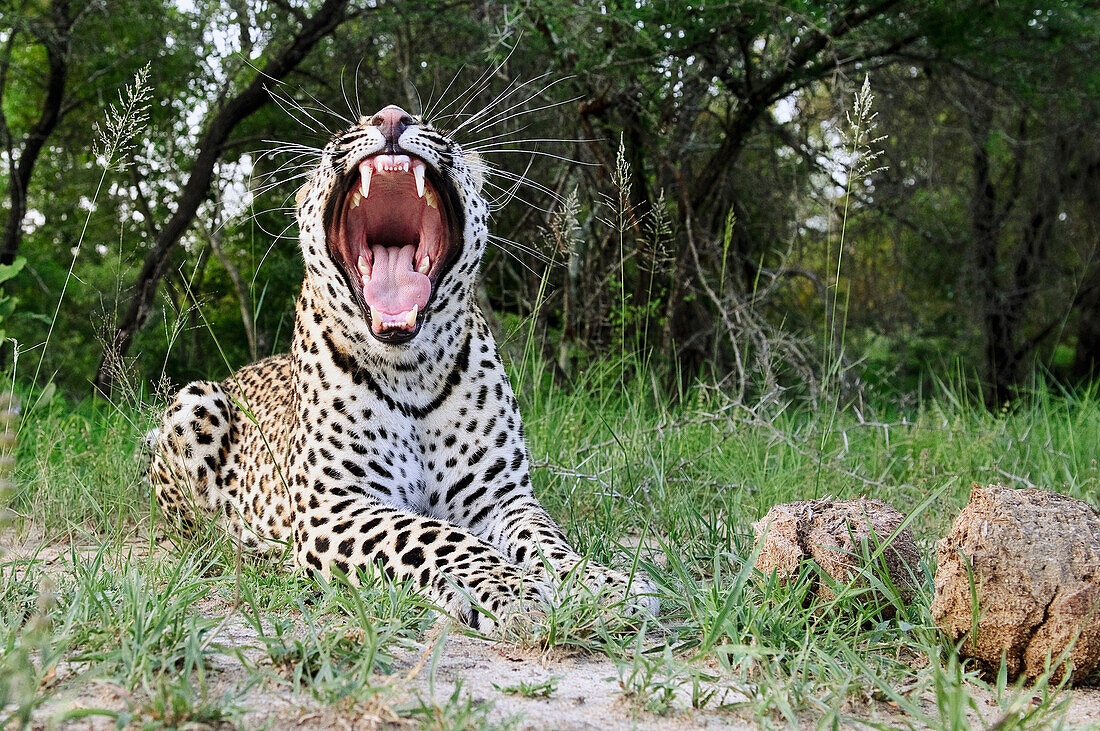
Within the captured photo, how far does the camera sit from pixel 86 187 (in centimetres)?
1062

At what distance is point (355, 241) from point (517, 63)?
4894 mm

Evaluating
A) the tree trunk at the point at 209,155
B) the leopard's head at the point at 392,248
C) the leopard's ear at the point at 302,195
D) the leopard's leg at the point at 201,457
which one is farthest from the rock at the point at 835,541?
the tree trunk at the point at 209,155

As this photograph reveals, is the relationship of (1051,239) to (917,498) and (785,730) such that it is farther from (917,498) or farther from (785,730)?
(785,730)

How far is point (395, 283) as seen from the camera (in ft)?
11.8

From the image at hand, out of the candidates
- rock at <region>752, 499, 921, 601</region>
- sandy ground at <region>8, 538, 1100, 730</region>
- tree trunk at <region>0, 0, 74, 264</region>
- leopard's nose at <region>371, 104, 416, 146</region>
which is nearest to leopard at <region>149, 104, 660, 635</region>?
leopard's nose at <region>371, 104, 416, 146</region>

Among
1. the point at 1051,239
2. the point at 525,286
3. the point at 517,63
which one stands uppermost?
the point at 517,63

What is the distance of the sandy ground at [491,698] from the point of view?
6.33 feet

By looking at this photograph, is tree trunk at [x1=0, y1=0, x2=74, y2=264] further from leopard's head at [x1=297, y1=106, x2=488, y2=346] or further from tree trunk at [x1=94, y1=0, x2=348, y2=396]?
leopard's head at [x1=297, y1=106, x2=488, y2=346]

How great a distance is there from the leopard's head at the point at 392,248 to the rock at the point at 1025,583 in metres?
Answer: 1.84

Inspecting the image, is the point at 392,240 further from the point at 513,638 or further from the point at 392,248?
the point at 513,638

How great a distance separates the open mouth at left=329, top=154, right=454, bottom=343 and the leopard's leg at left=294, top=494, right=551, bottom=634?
61 cm

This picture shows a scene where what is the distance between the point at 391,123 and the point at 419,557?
4.86ft

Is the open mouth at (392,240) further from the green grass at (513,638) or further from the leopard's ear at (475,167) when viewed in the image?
the green grass at (513,638)

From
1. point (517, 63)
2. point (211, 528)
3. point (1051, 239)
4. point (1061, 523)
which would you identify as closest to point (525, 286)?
point (517, 63)
